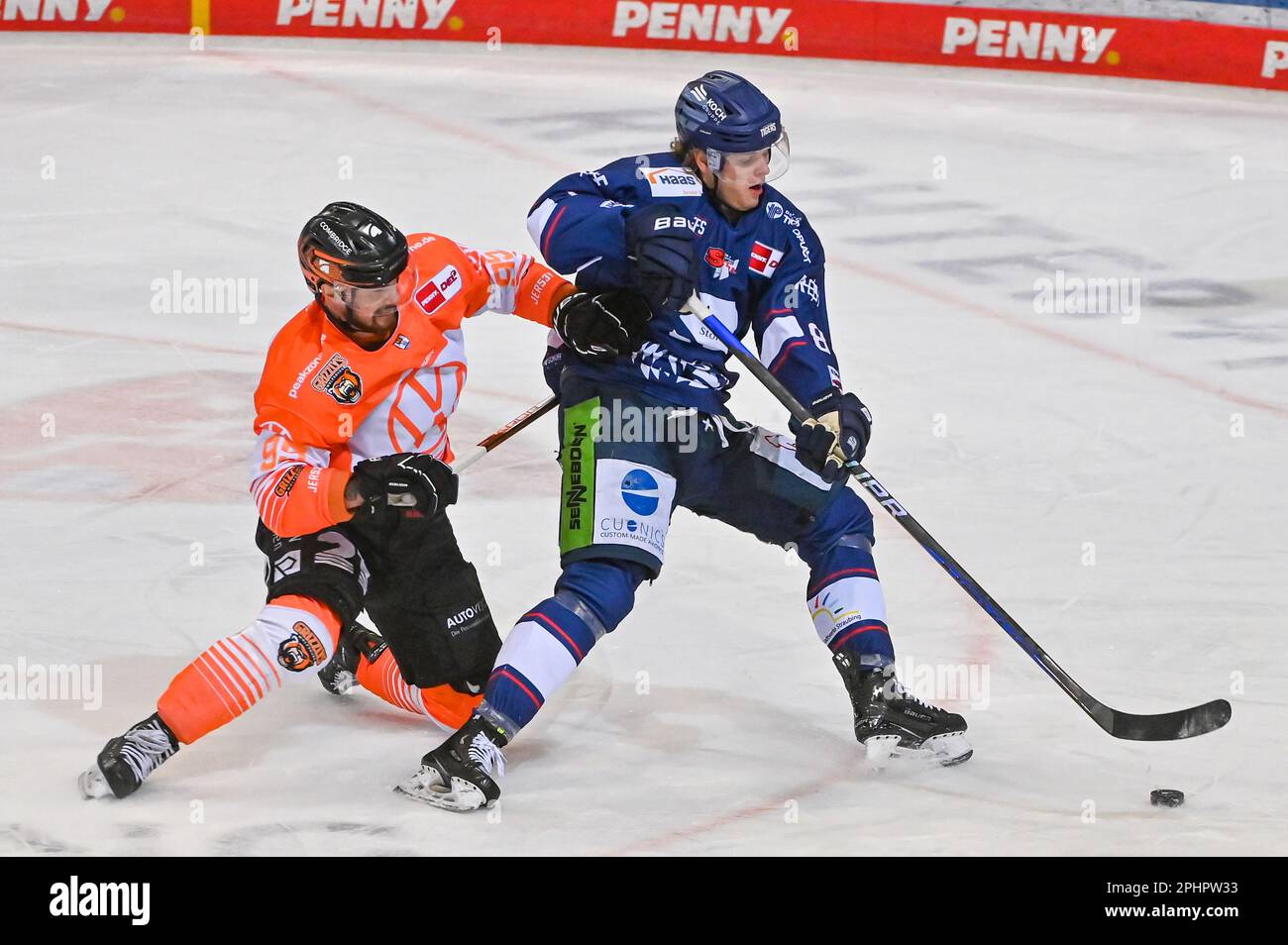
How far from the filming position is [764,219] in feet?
14.3

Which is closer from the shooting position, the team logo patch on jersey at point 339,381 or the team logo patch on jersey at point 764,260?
the team logo patch on jersey at point 339,381

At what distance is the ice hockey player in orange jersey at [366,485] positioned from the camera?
3.93 meters

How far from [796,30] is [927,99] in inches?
40.7

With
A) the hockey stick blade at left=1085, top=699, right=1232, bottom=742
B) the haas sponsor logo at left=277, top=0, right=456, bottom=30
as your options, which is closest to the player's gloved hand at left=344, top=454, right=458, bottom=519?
the hockey stick blade at left=1085, top=699, right=1232, bottom=742

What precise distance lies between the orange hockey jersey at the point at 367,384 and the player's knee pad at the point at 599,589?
46 centimetres

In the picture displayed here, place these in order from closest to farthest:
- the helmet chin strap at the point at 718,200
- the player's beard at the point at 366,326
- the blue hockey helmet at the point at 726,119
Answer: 1. the player's beard at the point at 366,326
2. the blue hockey helmet at the point at 726,119
3. the helmet chin strap at the point at 718,200

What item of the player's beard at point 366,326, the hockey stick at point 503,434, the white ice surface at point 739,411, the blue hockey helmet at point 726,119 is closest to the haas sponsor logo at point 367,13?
the white ice surface at point 739,411

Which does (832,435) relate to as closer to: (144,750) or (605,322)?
(605,322)

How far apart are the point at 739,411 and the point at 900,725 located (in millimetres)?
2737

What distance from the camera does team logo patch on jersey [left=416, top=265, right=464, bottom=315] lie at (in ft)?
13.8

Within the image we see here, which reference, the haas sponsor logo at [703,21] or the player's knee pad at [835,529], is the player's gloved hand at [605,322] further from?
the haas sponsor logo at [703,21]

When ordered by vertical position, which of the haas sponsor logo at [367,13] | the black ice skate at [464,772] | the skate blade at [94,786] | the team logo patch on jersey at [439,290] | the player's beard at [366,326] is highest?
the haas sponsor logo at [367,13]

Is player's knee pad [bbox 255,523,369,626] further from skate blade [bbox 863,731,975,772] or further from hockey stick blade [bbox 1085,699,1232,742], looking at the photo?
hockey stick blade [bbox 1085,699,1232,742]

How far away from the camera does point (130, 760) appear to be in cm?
388
